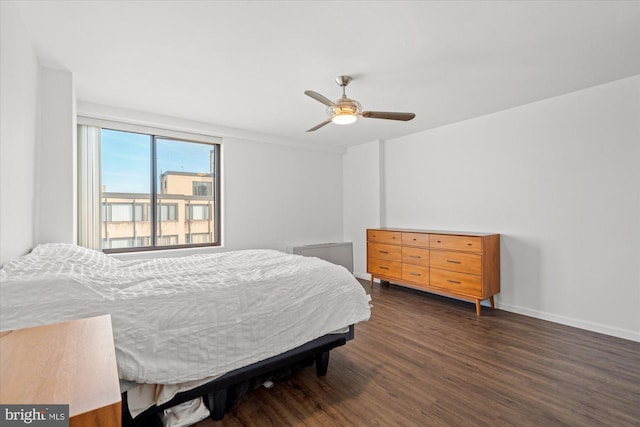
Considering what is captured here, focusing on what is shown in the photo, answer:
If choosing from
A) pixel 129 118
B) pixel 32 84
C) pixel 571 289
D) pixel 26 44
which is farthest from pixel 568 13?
pixel 129 118

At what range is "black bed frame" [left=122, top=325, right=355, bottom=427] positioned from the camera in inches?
60.9

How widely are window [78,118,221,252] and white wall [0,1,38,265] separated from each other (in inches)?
45.2

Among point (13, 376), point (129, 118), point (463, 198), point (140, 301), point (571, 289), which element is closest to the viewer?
point (13, 376)

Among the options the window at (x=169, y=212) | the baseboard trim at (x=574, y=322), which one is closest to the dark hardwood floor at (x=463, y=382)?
the baseboard trim at (x=574, y=322)

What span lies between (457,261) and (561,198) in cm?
125

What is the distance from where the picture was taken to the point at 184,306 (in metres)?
1.60

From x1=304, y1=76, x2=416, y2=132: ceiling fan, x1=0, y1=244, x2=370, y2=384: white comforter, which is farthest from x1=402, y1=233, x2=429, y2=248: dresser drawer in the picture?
x1=0, y1=244, x2=370, y2=384: white comforter

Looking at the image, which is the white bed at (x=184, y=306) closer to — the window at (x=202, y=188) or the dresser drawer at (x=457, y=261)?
the dresser drawer at (x=457, y=261)

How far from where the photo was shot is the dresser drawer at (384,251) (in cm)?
427

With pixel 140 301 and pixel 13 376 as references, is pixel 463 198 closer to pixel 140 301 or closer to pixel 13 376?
pixel 140 301

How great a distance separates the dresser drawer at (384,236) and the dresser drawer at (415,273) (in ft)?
1.26

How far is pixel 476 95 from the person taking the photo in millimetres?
3096

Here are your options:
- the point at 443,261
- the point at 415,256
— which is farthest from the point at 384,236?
the point at 443,261

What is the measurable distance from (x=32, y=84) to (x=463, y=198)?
4558mm
